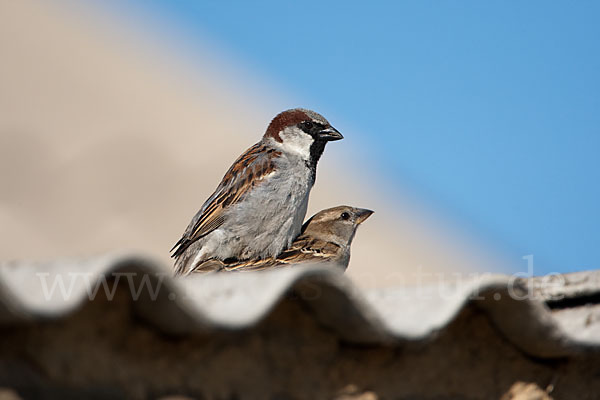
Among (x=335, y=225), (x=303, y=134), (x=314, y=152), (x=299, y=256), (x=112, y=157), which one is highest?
(x=112, y=157)

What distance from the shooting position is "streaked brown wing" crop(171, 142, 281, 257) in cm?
560

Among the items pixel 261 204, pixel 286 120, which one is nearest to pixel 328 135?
pixel 286 120

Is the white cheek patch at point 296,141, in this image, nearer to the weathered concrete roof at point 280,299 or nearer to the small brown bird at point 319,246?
the small brown bird at point 319,246

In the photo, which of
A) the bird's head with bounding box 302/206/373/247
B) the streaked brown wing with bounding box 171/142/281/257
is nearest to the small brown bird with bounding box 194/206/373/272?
the bird's head with bounding box 302/206/373/247

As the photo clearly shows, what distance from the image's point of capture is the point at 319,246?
5.70 metres

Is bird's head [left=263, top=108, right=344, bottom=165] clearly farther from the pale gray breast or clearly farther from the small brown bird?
the small brown bird

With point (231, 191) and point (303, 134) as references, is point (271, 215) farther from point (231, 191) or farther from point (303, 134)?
point (303, 134)

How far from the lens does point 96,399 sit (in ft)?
5.57

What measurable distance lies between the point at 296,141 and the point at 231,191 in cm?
51

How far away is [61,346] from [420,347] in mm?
787

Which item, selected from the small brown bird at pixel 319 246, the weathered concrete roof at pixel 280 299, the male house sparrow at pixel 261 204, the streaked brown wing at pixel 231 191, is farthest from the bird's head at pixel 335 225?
the weathered concrete roof at pixel 280 299

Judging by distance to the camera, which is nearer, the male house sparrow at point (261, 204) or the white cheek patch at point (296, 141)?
the male house sparrow at point (261, 204)

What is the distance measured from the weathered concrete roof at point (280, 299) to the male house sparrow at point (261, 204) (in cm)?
308

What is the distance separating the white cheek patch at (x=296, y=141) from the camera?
5.79m
